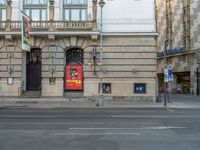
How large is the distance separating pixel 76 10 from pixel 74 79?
7.11 metres

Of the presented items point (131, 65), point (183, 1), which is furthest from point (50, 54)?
point (183, 1)

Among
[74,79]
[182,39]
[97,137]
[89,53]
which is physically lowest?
[97,137]

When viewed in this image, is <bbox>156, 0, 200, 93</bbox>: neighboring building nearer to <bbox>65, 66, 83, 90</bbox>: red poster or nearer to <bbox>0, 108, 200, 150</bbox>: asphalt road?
<bbox>65, 66, 83, 90</bbox>: red poster

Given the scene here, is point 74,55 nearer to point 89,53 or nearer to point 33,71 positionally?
point 89,53

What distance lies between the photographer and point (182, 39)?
61.8 m

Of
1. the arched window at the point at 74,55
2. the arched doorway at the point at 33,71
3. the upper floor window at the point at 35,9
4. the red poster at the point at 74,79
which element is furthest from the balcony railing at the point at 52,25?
the red poster at the point at 74,79

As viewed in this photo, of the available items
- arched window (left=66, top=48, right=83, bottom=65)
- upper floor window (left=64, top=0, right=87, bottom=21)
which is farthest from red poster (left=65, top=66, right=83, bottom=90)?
upper floor window (left=64, top=0, right=87, bottom=21)

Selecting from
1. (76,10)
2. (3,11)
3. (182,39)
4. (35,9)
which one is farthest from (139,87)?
(182,39)

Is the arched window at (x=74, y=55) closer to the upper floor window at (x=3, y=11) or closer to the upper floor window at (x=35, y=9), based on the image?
the upper floor window at (x=35, y=9)

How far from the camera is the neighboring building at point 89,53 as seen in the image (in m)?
30.7

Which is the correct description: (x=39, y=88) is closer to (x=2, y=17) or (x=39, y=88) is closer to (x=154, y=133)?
(x=2, y=17)

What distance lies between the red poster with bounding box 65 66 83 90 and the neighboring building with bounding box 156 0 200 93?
30.3 metres

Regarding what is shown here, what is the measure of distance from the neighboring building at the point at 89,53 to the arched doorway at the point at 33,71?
0.83 m

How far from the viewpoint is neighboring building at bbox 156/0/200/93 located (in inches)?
2235
